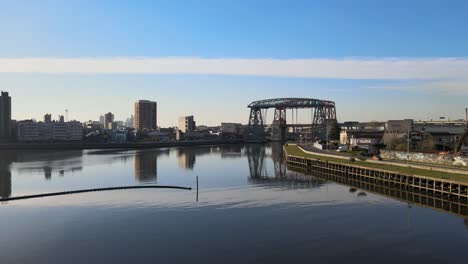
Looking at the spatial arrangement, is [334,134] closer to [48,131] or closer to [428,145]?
[428,145]

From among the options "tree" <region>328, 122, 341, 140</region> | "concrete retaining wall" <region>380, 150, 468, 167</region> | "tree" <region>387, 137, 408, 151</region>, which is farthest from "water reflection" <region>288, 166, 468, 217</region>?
"tree" <region>328, 122, 341, 140</region>

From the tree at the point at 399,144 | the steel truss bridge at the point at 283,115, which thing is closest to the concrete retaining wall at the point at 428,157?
the tree at the point at 399,144

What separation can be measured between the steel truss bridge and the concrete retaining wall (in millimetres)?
108029

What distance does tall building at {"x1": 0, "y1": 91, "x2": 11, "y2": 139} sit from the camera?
526 ft

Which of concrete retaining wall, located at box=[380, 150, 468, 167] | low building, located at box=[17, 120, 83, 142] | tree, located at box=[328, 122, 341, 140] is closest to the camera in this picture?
concrete retaining wall, located at box=[380, 150, 468, 167]

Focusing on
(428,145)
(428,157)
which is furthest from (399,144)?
(428,157)


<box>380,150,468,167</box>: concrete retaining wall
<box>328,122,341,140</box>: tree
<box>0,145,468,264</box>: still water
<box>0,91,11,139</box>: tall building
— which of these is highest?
<box>0,91,11,139</box>: tall building

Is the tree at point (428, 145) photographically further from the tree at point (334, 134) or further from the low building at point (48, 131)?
the low building at point (48, 131)

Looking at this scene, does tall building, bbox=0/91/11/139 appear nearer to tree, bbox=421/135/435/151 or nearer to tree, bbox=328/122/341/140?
tree, bbox=328/122/341/140

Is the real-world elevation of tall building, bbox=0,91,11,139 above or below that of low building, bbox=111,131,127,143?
above

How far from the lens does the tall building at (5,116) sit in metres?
160

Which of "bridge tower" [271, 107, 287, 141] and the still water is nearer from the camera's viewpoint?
the still water

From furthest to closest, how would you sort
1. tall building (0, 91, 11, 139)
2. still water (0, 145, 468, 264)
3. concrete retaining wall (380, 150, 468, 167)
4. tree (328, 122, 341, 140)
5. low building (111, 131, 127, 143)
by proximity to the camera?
1. low building (111, 131, 127, 143)
2. tall building (0, 91, 11, 139)
3. tree (328, 122, 341, 140)
4. concrete retaining wall (380, 150, 468, 167)
5. still water (0, 145, 468, 264)

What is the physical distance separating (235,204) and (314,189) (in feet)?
39.5
